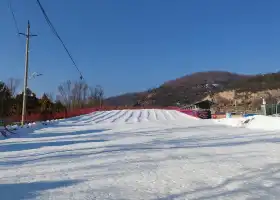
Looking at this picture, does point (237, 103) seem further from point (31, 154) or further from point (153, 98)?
point (31, 154)

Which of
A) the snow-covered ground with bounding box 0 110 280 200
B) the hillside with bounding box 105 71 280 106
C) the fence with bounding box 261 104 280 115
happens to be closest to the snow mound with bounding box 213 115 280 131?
the fence with bounding box 261 104 280 115

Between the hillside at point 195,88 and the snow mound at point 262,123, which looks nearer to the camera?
the snow mound at point 262,123

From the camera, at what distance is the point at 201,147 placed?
929cm

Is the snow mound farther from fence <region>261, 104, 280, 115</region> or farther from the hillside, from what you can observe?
the hillside

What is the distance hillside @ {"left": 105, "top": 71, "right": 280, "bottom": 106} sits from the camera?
8206cm

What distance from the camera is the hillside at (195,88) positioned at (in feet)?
269

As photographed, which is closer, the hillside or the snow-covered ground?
the snow-covered ground

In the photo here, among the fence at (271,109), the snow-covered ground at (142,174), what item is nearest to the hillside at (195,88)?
the fence at (271,109)

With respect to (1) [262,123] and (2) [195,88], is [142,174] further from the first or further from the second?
(2) [195,88]

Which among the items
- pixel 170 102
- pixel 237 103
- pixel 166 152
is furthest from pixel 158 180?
pixel 170 102

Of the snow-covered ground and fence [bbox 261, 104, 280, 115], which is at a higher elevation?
fence [bbox 261, 104, 280, 115]

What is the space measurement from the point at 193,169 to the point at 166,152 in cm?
220

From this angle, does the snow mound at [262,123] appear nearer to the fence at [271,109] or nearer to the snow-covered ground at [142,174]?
the fence at [271,109]

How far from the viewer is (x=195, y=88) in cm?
10494
